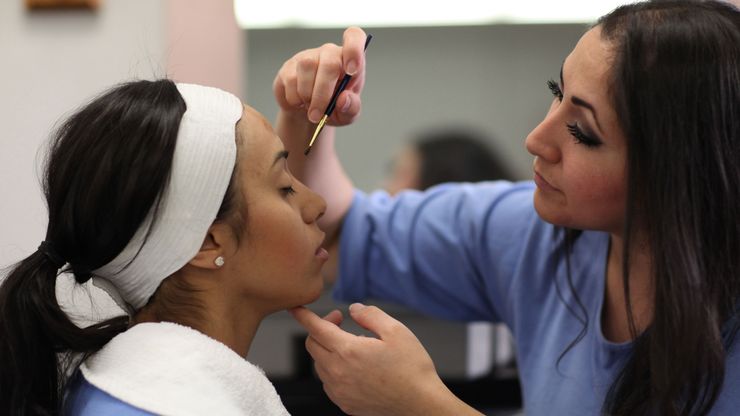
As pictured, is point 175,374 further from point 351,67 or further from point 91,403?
point 351,67

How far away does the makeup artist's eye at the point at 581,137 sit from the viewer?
1072mm

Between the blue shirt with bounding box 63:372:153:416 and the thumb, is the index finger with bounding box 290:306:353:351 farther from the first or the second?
the blue shirt with bounding box 63:372:153:416

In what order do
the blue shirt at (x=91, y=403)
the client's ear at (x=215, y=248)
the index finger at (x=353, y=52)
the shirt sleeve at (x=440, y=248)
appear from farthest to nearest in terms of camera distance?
1. the shirt sleeve at (x=440, y=248)
2. the index finger at (x=353, y=52)
3. the client's ear at (x=215, y=248)
4. the blue shirt at (x=91, y=403)

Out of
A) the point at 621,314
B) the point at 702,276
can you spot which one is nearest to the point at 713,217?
the point at 702,276

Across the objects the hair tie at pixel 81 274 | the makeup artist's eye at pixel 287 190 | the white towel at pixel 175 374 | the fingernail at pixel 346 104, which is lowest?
the white towel at pixel 175 374

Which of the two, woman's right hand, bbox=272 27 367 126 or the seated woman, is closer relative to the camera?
the seated woman

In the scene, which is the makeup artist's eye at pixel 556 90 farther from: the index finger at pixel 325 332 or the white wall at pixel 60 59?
the white wall at pixel 60 59

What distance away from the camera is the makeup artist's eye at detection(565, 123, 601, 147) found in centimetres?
107

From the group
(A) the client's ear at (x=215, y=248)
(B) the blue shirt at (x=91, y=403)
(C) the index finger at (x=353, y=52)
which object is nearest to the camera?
(B) the blue shirt at (x=91, y=403)

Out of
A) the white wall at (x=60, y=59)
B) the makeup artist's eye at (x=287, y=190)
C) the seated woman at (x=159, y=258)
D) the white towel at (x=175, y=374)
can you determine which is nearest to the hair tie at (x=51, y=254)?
the seated woman at (x=159, y=258)

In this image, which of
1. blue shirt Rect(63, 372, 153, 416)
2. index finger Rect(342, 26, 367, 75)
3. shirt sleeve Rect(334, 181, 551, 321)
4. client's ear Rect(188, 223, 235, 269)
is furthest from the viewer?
shirt sleeve Rect(334, 181, 551, 321)

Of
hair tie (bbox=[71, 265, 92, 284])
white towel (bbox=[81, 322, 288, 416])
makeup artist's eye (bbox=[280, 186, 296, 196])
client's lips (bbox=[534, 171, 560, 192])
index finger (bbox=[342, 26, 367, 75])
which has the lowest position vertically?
white towel (bbox=[81, 322, 288, 416])

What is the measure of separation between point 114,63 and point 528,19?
6.32 feet

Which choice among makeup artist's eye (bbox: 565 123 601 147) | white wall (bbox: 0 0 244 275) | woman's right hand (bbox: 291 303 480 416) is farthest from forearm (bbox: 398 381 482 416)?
white wall (bbox: 0 0 244 275)
